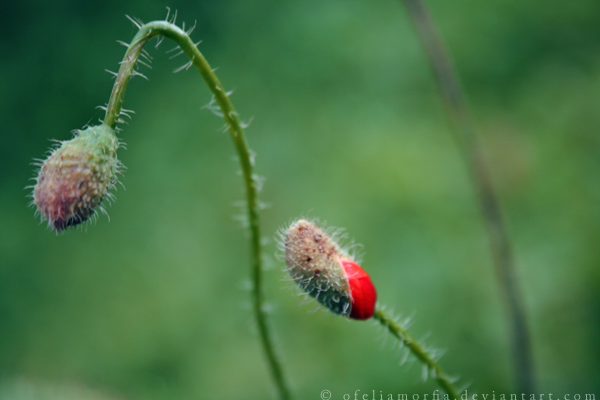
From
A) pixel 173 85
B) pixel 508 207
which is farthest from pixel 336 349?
pixel 173 85

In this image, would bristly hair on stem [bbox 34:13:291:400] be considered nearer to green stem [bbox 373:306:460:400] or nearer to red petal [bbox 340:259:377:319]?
red petal [bbox 340:259:377:319]

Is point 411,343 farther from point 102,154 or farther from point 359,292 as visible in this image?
point 102,154

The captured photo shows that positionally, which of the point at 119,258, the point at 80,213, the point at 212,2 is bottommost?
the point at 80,213

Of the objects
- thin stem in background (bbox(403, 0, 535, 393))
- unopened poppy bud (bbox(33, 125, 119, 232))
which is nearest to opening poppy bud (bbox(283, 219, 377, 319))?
unopened poppy bud (bbox(33, 125, 119, 232))

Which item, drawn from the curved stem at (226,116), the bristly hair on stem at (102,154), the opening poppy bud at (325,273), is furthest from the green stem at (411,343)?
the bristly hair on stem at (102,154)

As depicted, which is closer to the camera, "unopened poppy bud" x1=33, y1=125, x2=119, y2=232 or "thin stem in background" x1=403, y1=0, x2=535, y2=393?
"unopened poppy bud" x1=33, y1=125, x2=119, y2=232

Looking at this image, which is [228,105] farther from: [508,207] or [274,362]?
[508,207]
